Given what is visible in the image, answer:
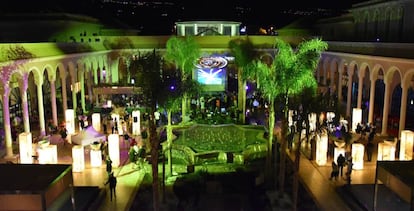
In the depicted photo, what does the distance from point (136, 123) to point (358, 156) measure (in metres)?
12.7

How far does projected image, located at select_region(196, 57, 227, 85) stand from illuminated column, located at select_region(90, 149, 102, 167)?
16.0m

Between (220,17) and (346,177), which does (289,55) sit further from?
(220,17)

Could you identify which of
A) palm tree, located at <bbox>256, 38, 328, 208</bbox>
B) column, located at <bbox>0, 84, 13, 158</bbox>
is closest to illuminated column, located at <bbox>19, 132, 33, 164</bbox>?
column, located at <bbox>0, 84, 13, 158</bbox>

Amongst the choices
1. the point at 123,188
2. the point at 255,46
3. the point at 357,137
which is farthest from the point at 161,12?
the point at 123,188

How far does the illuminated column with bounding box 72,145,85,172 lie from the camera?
18.9 metres

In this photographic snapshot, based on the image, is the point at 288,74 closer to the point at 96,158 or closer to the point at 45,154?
the point at 96,158

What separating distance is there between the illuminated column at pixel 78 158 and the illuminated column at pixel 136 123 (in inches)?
266

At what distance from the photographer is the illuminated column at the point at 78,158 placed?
18875mm

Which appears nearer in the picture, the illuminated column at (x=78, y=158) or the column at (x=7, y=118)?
the illuminated column at (x=78, y=158)

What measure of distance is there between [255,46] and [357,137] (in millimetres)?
15716

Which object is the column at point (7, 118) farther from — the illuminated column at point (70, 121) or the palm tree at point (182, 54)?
the palm tree at point (182, 54)

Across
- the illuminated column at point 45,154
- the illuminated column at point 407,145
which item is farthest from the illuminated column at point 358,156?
the illuminated column at point 45,154

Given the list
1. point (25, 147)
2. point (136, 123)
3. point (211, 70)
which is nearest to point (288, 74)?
point (25, 147)

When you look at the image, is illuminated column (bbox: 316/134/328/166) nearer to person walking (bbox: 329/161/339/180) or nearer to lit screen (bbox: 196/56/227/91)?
person walking (bbox: 329/161/339/180)
